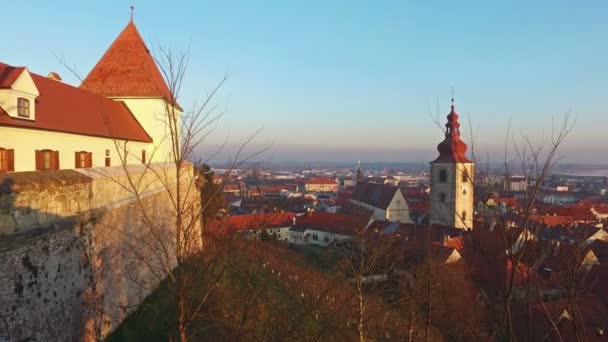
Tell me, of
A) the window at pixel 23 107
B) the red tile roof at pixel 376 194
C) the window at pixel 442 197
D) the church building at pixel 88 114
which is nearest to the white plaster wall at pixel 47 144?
the church building at pixel 88 114

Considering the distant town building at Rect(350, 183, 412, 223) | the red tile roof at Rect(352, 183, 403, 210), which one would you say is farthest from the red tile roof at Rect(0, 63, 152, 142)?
the red tile roof at Rect(352, 183, 403, 210)

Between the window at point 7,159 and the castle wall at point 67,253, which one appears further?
the window at point 7,159

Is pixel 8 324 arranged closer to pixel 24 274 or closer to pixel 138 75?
pixel 24 274

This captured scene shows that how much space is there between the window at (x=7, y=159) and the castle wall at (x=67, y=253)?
561 cm

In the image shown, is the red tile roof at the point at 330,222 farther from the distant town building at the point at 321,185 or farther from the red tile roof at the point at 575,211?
the distant town building at the point at 321,185

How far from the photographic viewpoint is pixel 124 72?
21.5m

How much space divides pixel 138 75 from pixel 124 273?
1569 cm

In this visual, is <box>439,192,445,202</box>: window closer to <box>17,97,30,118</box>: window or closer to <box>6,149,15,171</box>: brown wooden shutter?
<box>17,97,30,118</box>: window

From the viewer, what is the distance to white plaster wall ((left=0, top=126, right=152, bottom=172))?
11.8 meters

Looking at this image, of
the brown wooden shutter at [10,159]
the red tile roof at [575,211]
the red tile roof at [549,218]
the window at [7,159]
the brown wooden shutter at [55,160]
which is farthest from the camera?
the brown wooden shutter at [55,160]

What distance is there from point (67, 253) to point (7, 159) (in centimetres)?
791

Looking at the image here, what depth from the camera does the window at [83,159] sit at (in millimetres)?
14648

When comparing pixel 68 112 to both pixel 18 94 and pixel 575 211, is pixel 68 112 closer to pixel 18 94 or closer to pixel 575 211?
pixel 18 94

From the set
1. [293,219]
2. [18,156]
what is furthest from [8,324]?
[293,219]
